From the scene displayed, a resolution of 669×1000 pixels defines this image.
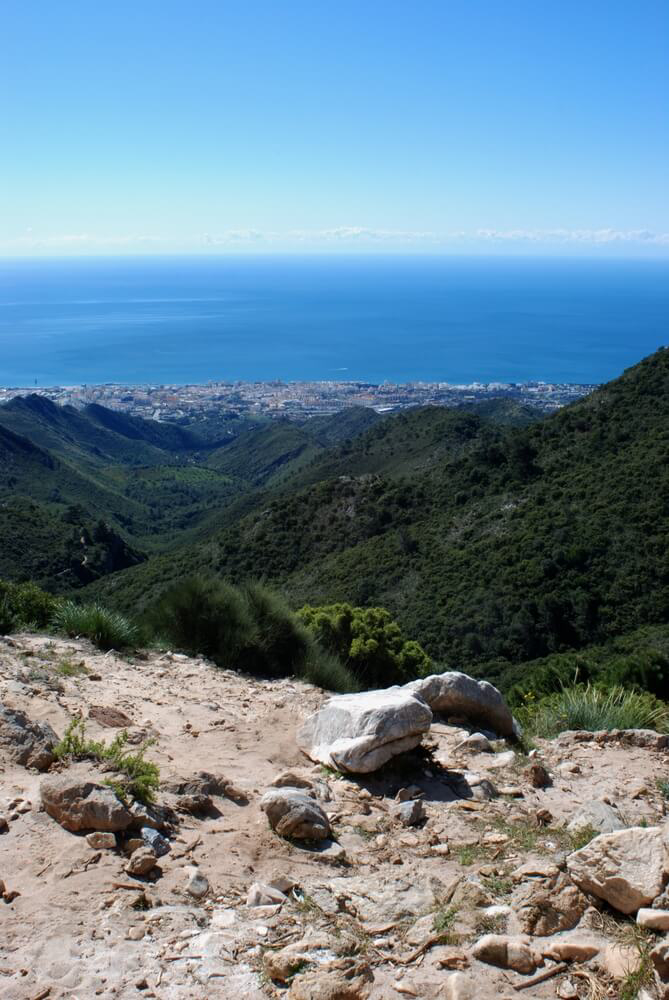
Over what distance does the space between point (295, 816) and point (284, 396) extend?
142m

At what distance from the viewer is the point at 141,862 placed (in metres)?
3.60

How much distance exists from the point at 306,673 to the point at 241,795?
382cm


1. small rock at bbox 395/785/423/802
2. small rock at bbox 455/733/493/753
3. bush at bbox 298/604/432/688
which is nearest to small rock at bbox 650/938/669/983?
small rock at bbox 395/785/423/802

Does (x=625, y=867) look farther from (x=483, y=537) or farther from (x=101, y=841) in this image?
(x=483, y=537)

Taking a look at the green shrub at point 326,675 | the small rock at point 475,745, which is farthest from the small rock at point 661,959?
the green shrub at point 326,675

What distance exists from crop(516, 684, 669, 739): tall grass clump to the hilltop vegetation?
291 centimetres

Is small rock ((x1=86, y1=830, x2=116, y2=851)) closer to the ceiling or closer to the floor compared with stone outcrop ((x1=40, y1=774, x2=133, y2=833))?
closer to the floor

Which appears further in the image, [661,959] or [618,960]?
[618,960]

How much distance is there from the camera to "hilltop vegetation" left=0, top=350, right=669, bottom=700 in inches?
879

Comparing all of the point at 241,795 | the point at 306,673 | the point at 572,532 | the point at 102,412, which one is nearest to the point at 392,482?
the point at 572,532

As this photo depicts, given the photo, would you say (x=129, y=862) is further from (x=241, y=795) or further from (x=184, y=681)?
(x=184, y=681)

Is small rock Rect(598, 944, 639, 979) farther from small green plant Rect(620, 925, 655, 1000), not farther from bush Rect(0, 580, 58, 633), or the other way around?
bush Rect(0, 580, 58, 633)

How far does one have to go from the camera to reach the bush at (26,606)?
876 cm

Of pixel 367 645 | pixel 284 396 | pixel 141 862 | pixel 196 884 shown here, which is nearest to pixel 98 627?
pixel 367 645
